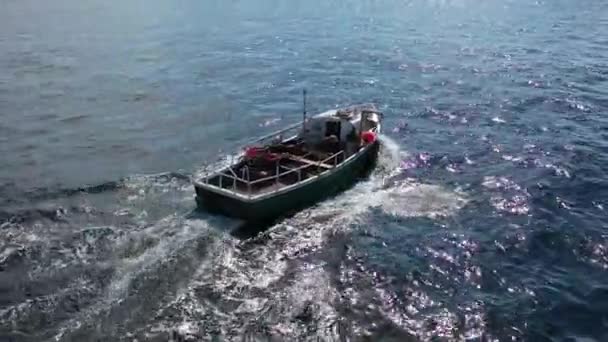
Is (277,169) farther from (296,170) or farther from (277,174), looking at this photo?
(296,170)

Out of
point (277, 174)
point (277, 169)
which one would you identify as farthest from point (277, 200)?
point (277, 169)

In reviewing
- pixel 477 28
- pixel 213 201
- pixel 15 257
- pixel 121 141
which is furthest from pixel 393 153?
pixel 477 28

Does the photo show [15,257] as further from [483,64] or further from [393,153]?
[483,64]

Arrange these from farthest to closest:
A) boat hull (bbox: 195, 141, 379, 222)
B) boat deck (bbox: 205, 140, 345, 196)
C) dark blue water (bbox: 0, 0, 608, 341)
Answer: boat deck (bbox: 205, 140, 345, 196) < boat hull (bbox: 195, 141, 379, 222) < dark blue water (bbox: 0, 0, 608, 341)

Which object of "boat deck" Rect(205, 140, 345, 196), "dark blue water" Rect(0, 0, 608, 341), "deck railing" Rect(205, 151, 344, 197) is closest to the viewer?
"dark blue water" Rect(0, 0, 608, 341)

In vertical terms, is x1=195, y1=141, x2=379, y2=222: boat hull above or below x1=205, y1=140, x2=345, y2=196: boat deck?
below

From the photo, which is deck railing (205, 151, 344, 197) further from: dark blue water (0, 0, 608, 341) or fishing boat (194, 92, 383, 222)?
dark blue water (0, 0, 608, 341)

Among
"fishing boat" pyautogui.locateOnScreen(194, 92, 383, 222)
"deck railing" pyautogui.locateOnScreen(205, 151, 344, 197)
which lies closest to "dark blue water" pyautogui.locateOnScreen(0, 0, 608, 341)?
"fishing boat" pyautogui.locateOnScreen(194, 92, 383, 222)

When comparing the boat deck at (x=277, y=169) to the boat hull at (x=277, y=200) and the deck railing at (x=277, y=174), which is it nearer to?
the deck railing at (x=277, y=174)
